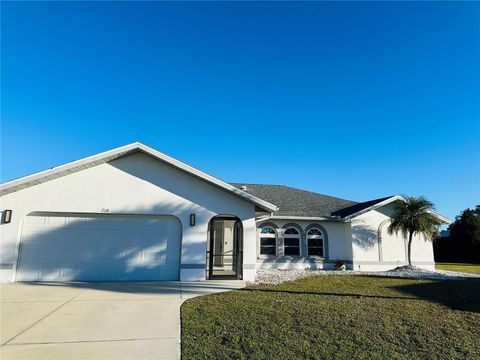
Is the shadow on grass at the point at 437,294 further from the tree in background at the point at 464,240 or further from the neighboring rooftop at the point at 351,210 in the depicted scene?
the tree in background at the point at 464,240

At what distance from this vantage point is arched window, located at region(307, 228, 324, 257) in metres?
18.3

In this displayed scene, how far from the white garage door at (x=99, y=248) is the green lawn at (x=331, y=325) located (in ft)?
11.9

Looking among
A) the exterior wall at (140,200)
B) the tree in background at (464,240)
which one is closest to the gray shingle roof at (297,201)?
the exterior wall at (140,200)

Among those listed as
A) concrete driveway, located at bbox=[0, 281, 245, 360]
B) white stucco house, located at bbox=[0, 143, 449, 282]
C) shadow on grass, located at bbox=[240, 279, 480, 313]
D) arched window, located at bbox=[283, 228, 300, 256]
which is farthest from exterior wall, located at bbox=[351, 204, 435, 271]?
concrete driveway, located at bbox=[0, 281, 245, 360]

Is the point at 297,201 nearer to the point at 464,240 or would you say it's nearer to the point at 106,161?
the point at 106,161

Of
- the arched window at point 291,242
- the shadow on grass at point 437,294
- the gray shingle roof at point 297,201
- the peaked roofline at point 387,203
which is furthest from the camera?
the gray shingle roof at point 297,201

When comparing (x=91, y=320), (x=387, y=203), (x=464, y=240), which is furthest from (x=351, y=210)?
(x=464, y=240)

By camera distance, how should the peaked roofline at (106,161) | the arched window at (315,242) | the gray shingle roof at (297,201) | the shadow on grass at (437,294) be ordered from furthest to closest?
the gray shingle roof at (297,201) → the arched window at (315,242) → the peaked roofline at (106,161) → the shadow on grass at (437,294)

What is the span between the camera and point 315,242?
18.5m

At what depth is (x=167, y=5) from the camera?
11602 millimetres

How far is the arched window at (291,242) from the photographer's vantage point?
59.5 ft

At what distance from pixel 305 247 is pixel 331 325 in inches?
487

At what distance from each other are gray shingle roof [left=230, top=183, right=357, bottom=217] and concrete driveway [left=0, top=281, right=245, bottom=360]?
31.5 ft

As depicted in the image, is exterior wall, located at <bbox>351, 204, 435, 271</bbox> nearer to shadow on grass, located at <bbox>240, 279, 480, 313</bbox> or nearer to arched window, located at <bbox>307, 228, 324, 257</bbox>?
arched window, located at <bbox>307, 228, 324, 257</bbox>
